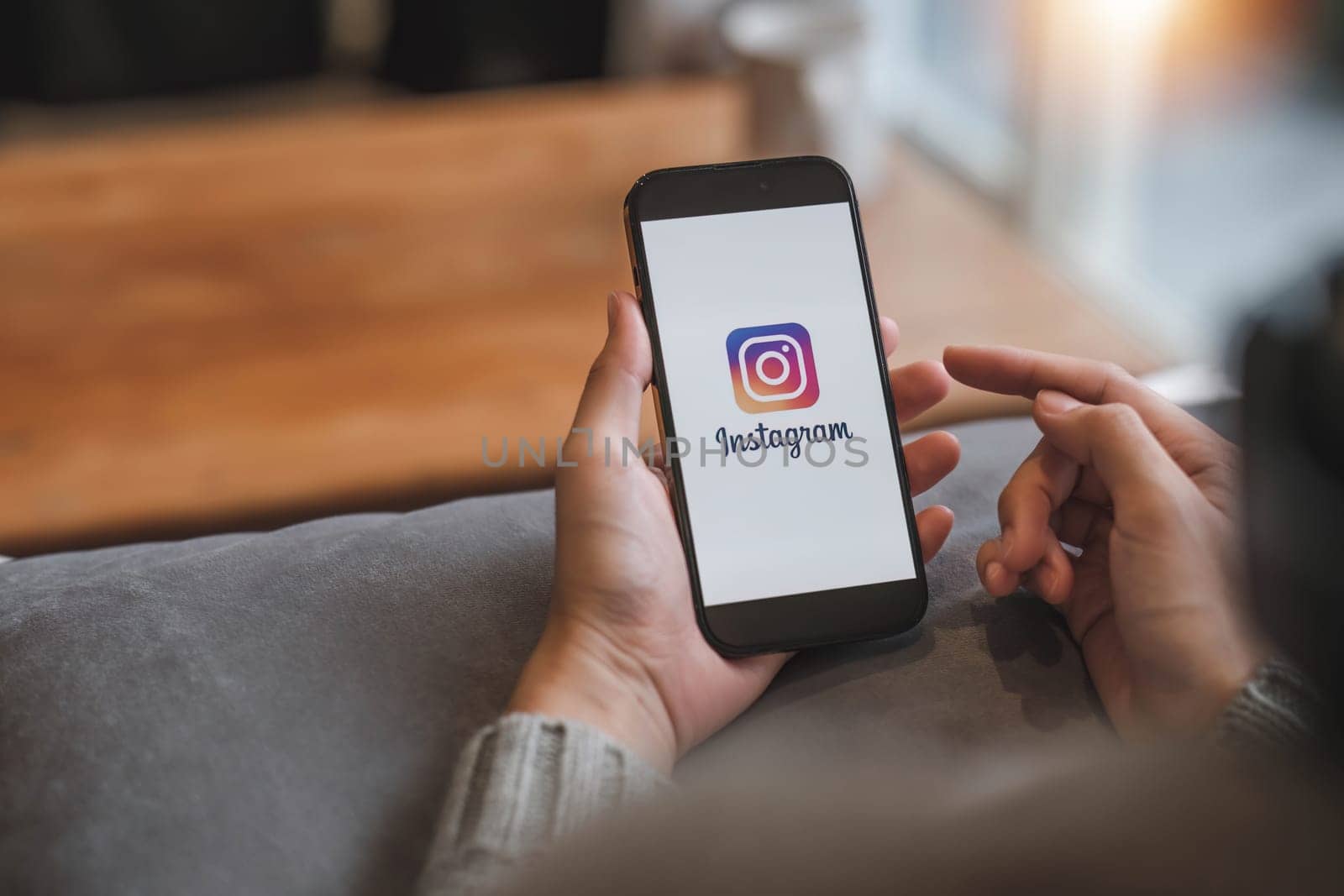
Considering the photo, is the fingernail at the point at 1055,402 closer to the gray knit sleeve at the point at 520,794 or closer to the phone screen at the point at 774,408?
the phone screen at the point at 774,408

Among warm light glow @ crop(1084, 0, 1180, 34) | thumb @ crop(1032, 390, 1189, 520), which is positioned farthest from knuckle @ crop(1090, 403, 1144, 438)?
warm light glow @ crop(1084, 0, 1180, 34)

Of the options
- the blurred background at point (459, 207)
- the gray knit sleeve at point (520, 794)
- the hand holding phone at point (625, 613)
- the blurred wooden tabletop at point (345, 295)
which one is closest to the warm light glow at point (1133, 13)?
the blurred background at point (459, 207)

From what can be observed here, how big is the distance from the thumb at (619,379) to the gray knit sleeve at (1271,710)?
0.26 m

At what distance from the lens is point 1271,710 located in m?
0.43

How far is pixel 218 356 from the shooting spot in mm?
1361

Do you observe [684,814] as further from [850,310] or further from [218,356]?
[218,356]

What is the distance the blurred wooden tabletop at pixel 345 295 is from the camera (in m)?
1.24

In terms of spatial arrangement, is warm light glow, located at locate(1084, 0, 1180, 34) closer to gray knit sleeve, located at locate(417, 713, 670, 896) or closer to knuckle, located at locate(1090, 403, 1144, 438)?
knuckle, located at locate(1090, 403, 1144, 438)

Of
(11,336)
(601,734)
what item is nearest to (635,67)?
(11,336)

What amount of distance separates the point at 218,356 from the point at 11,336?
0.25 metres

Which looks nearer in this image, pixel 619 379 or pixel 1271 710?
pixel 1271 710

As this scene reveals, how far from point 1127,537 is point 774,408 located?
6.3 inches

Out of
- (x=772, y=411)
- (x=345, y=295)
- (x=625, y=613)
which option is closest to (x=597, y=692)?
(x=625, y=613)

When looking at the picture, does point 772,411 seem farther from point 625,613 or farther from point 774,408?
point 625,613
